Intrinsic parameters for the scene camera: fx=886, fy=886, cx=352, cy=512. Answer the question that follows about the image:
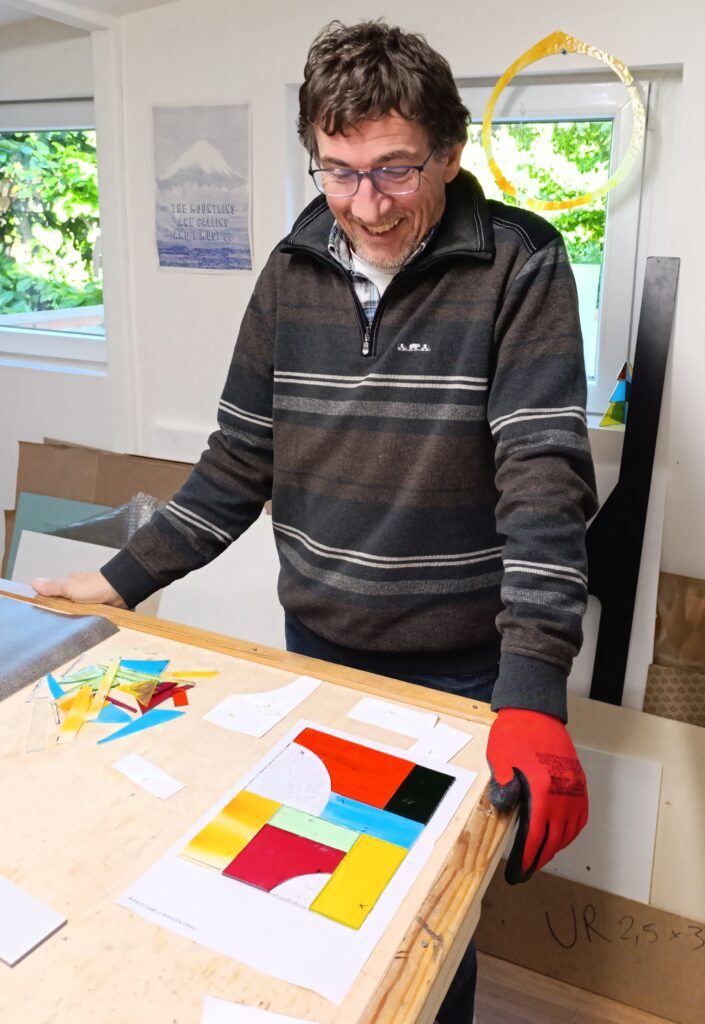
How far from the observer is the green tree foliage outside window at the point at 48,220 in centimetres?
264

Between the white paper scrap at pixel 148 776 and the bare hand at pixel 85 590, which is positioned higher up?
the bare hand at pixel 85 590

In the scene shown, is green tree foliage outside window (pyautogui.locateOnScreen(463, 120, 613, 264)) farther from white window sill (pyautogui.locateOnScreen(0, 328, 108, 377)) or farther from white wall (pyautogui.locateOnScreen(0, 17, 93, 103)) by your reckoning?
white window sill (pyautogui.locateOnScreen(0, 328, 108, 377))

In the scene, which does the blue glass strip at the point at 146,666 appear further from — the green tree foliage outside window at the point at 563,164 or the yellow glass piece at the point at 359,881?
the green tree foliage outside window at the point at 563,164

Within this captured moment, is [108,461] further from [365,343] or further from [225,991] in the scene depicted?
[225,991]

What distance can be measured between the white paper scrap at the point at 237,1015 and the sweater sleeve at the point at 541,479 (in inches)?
14.3

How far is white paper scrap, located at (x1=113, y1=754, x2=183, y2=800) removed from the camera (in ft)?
2.66

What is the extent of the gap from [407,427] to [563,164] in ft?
3.60

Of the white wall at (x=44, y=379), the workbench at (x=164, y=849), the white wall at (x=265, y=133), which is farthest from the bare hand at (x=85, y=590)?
the white wall at (x=44, y=379)

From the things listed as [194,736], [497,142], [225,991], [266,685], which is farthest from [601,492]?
[225,991]

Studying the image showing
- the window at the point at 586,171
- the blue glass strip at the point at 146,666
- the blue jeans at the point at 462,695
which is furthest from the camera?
the window at the point at 586,171

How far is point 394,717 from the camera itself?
3.08 ft

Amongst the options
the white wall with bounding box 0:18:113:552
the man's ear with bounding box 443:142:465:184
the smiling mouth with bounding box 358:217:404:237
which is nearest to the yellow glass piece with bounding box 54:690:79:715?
the smiling mouth with bounding box 358:217:404:237

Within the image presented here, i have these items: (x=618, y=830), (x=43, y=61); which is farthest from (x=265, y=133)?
(x=618, y=830)

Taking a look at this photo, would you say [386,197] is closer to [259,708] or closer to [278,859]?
[259,708]
